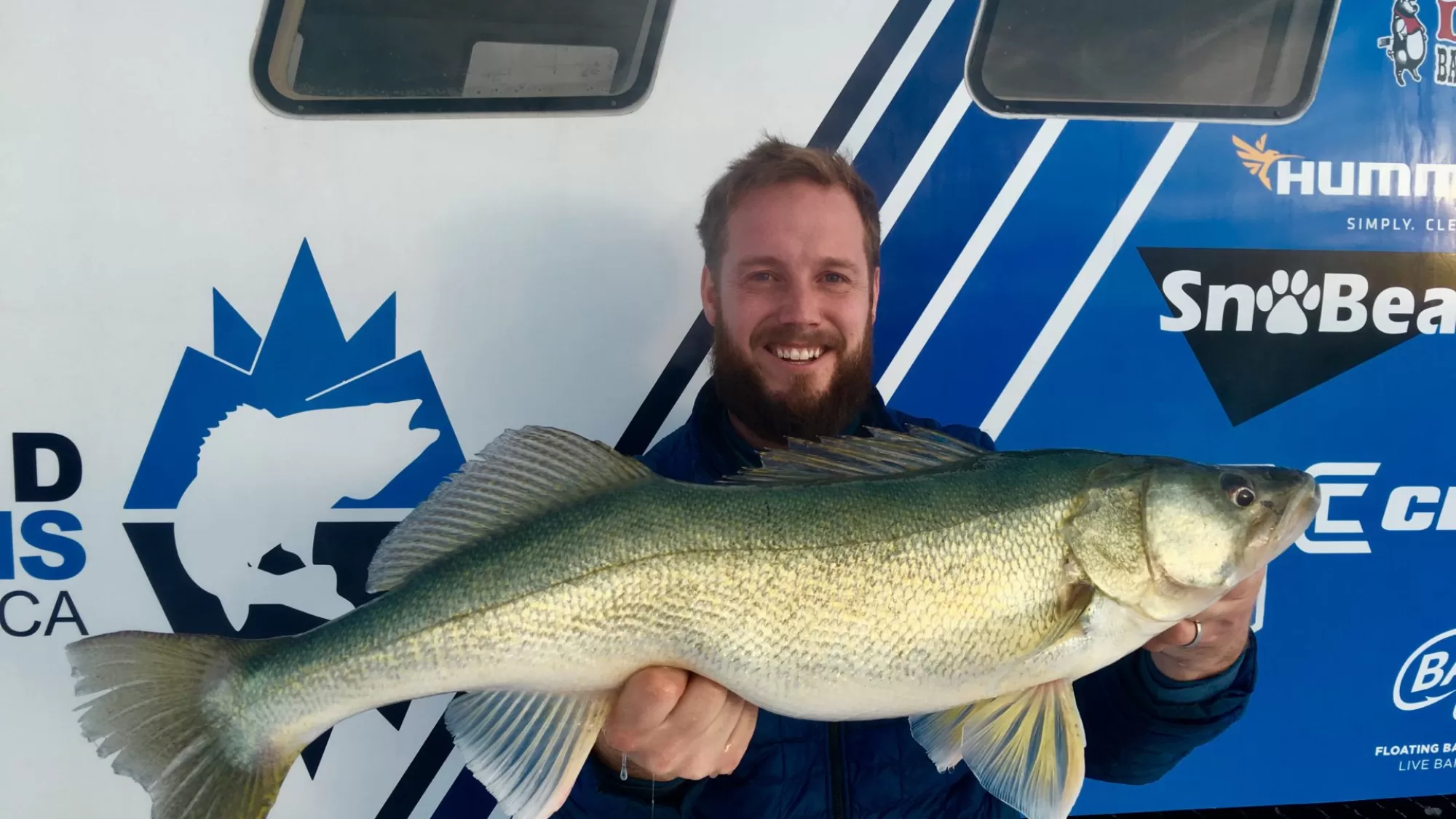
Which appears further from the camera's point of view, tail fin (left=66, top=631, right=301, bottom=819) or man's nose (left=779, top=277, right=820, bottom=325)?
man's nose (left=779, top=277, right=820, bottom=325)

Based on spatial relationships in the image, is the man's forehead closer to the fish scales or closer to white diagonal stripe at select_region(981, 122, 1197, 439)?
white diagonal stripe at select_region(981, 122, 1197, 439)

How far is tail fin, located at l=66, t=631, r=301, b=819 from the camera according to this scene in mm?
1201

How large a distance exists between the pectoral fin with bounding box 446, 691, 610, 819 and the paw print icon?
1828 mm

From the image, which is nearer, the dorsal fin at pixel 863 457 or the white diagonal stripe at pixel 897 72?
the dorsal fin at pixel 863 457

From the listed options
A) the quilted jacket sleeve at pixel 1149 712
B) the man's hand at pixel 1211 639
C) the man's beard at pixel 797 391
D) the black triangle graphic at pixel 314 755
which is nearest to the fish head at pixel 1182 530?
the man's hand at pixel 1211 639

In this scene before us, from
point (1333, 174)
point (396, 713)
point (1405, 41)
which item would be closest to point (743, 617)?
point (396, 713)

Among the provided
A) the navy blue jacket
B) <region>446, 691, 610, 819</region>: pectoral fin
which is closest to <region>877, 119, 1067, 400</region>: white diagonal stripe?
the navy blue jacket

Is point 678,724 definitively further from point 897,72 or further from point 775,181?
point 897,72

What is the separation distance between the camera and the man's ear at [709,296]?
5.64 ft

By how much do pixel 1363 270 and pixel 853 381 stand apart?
1367 mm

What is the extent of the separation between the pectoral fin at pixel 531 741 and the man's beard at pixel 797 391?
0.72 metres

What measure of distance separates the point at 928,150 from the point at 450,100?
3.77ft

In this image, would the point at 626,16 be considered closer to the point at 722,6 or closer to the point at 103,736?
the point at 722,6

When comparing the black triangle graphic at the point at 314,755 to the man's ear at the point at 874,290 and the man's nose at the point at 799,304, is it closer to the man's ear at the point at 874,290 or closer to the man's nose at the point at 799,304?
the man's nose at the point at 799,304
